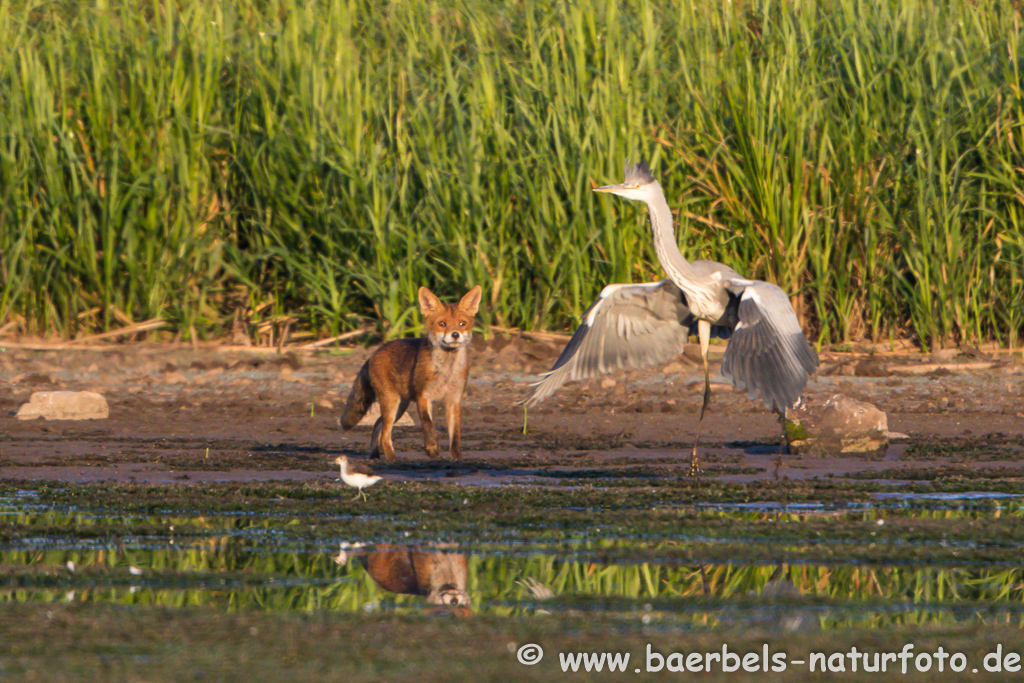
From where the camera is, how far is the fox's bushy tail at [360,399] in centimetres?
750

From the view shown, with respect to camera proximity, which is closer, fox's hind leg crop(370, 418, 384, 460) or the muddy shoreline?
the muddy shoreline

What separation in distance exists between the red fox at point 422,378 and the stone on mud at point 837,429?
1646mm

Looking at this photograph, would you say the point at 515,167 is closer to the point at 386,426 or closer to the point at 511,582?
the point at 386,426

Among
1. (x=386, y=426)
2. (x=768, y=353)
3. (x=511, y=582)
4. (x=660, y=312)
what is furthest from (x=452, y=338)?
(x=511, y=582)

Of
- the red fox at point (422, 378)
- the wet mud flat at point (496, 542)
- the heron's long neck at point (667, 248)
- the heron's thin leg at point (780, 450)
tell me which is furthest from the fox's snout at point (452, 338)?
the heron's thin leg at point (780, 450)

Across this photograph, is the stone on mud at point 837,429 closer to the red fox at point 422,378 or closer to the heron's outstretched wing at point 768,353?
the heron's outstretched wing at point 768,353

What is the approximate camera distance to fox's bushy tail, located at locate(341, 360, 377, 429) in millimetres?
7496

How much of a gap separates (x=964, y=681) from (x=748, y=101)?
288 inches

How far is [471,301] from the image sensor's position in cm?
777

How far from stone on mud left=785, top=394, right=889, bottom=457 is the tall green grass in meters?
2.77

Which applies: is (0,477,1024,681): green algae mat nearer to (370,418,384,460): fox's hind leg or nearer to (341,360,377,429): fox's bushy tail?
(370,418,384,460): fox's hind leg

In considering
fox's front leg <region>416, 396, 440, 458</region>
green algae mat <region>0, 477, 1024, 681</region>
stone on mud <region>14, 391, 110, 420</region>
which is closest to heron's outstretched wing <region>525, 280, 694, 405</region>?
fox's front leg <region>416, 396, 440, 458</region>

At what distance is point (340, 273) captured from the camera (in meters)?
10.4

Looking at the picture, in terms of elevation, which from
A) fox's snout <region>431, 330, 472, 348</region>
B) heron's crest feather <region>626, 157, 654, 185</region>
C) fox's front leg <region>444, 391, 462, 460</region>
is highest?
heron's crest feather <region>626, 157, 654, 185</region>
